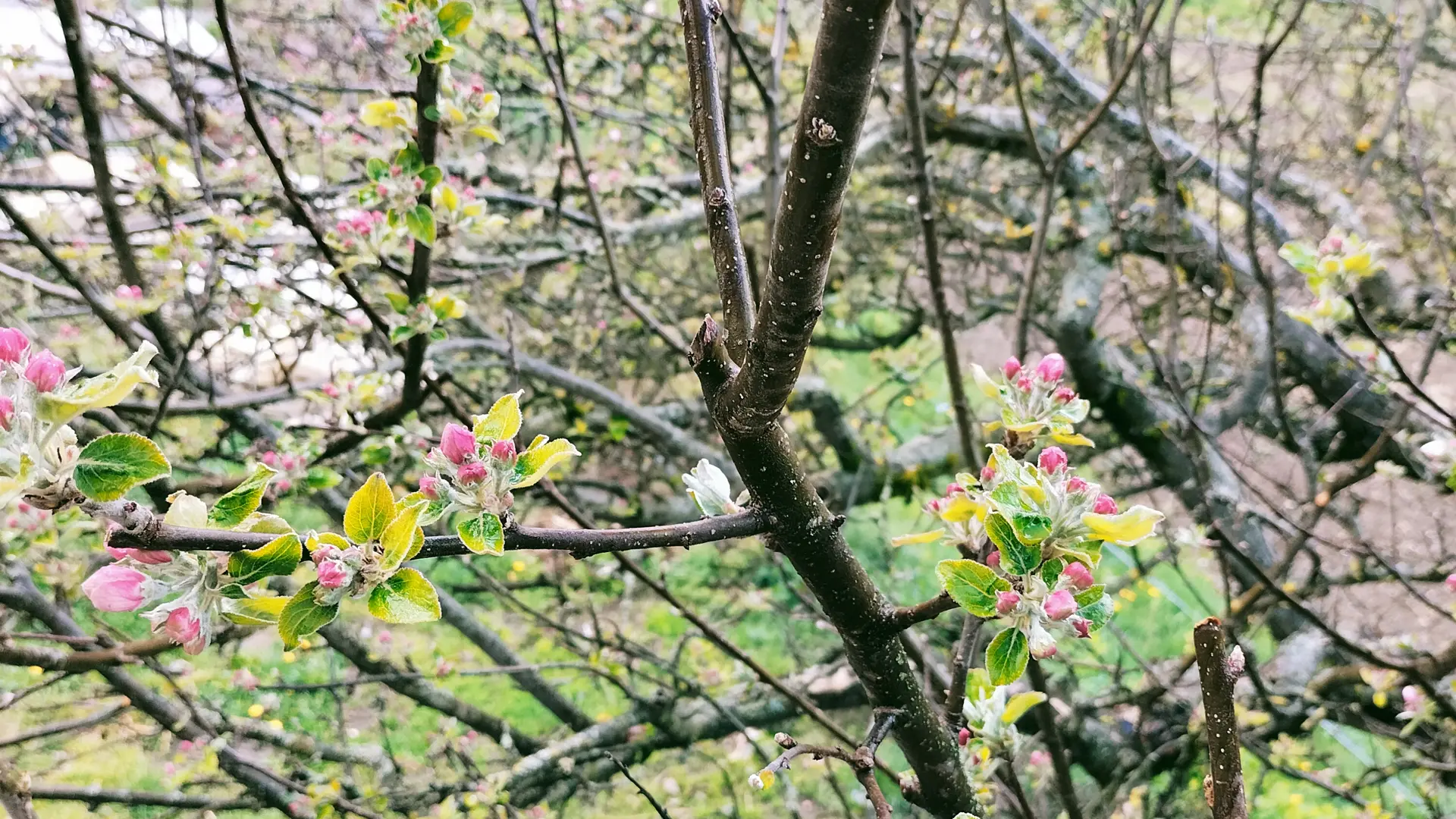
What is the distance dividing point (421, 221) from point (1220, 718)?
112 centimetres

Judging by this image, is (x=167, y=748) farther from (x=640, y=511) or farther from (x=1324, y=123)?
(x=1324, y=123)

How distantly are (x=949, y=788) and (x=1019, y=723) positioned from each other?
1808mm

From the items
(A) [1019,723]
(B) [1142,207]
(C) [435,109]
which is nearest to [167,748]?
(C) [435,109]

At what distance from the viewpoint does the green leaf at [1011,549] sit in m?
0.57

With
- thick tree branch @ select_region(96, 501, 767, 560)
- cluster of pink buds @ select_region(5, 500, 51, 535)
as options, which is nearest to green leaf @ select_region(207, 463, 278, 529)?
thick tree branch @ select_region(96, 501, 767, 560)

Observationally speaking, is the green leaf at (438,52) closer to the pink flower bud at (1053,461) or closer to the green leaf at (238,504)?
the green leaf at (238,504)

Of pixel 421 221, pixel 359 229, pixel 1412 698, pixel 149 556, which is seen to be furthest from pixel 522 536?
pixel 1412 698

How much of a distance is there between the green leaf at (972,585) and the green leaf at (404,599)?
0.36m

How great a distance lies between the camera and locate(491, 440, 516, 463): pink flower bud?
58 centimetres

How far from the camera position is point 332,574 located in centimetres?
A: 52

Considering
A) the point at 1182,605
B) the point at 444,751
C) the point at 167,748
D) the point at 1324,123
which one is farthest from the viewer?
the point at 1324,123

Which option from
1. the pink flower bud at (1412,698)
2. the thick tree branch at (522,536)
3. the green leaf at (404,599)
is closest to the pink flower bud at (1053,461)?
the thick tree branch at (522,536)

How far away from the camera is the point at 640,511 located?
3270 millimetres

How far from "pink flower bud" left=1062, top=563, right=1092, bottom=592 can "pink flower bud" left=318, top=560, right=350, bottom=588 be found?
0.51 metres
